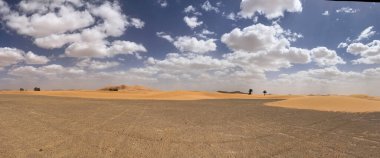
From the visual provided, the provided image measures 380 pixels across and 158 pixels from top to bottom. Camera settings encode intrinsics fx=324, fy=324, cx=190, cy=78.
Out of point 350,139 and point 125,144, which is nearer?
point 125,144

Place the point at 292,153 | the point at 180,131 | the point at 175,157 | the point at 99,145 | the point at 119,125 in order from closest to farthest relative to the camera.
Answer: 1. the point at 175,157
2. the point at 292,153
3. the point at 99,145
4. the point at 180,131
5. the point at 119,125

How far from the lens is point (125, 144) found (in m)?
7.27

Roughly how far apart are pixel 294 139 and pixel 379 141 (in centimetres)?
215

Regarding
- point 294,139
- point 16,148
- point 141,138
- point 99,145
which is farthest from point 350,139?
point 16,148

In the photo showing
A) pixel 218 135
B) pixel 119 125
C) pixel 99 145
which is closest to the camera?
pixel 99 145

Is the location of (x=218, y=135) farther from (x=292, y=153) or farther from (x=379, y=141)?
(x=379, y=141)

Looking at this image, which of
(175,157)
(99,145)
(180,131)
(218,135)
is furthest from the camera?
(180,131)

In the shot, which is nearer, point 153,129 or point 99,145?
point 99,145

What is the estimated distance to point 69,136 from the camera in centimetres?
806

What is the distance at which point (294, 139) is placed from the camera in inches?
324

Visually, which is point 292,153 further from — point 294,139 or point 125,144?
point 125,144

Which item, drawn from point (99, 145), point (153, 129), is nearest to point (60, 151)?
point (99, 145)

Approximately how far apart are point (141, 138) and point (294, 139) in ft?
12.7

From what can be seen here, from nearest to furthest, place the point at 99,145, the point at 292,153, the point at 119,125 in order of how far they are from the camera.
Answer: the point at 292,153 → the point at 99,145 → the point at 119,125
